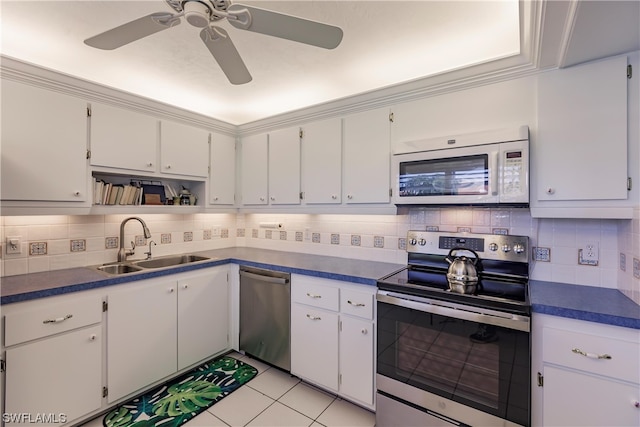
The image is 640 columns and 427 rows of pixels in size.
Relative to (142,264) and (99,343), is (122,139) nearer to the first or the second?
(142,264)

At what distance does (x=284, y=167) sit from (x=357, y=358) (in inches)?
68.2

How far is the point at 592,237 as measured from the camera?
1765 millimetres

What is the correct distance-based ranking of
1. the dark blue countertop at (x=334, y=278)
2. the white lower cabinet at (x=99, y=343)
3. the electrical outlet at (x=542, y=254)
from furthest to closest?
1. the electrical outlet at (x=542, y=254)
2. the white lower cabinet at (x=99, y=343)
3. the dark blue countertop at (x=334, y=278)

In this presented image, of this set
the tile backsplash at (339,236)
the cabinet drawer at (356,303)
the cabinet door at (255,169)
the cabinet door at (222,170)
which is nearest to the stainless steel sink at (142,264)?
the tile backsplash at (339,236)

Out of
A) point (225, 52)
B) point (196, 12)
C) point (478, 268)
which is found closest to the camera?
point (196, 12)

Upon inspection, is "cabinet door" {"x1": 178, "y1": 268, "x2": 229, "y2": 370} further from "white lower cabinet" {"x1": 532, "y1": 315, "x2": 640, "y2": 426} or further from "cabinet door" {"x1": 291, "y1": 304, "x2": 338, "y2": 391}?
"white lower cabinet" {"x1": 532, "y1": 315, "x2": 640, "y2": 426}

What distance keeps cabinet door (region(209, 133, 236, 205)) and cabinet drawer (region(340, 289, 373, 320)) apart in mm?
1683

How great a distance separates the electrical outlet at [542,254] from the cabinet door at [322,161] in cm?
140

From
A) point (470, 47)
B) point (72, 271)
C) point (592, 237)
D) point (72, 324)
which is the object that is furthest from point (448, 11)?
point (72, 271)

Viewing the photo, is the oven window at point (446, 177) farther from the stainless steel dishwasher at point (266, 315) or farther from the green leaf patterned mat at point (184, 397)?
the green leaf patterned mat at point (184, 397)

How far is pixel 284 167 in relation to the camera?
2.78 metres

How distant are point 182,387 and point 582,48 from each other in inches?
129

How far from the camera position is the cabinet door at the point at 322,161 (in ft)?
8.05

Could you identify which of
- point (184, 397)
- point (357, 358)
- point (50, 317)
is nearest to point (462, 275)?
point (357, 358)
